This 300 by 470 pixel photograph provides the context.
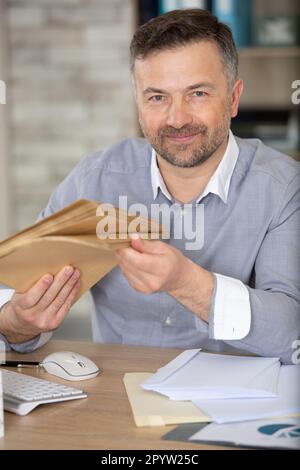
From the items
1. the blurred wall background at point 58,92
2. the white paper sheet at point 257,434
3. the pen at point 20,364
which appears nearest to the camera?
the white paper sheet at point 257,434

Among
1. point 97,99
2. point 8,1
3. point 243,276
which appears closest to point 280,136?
point 97,99

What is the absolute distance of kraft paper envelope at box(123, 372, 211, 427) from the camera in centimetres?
114

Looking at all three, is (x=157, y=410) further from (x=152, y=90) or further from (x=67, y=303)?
(x=152, y=90)

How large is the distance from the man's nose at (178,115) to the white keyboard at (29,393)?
0.62 m

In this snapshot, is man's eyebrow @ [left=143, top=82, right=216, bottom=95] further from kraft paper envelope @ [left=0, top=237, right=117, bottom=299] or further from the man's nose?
kraft paper envelope @ [left=0, top=237, right=117, bottom=299]

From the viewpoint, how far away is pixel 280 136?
3111 millimetres

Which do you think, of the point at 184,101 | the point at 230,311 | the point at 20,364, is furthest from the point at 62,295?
the point at 184,101

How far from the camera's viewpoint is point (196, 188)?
177 centimetres

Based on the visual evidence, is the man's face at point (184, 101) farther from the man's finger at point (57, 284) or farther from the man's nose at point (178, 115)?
the man's finger at point (57, 284)

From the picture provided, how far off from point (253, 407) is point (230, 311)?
0.79 feet

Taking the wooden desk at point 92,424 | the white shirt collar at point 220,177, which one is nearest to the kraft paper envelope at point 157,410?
the wooden desk at point 92,424

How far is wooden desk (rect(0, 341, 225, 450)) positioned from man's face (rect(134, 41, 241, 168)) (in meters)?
0.49

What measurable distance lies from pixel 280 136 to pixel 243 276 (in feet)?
4.97

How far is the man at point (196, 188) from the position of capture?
5.26 feet
